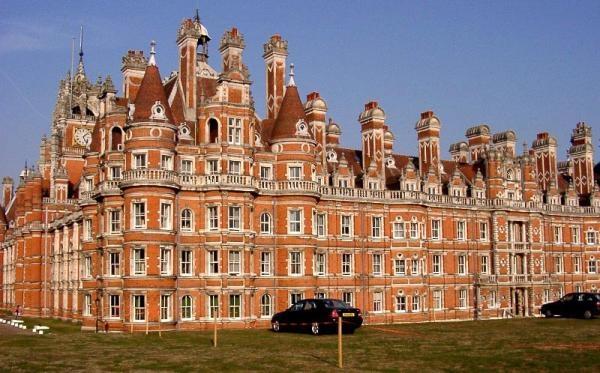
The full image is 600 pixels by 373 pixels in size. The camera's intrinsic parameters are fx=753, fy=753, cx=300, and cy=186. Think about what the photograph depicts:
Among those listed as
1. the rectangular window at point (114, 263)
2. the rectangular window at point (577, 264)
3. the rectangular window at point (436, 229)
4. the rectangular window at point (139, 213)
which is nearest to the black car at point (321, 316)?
the rectangular window at point (139, 213)

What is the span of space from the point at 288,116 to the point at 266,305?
1497cm

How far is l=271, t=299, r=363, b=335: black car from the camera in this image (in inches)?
1674

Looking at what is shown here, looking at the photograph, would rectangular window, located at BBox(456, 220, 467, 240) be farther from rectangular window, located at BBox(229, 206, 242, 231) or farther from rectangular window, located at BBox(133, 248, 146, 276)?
rectangular window, located at BBox(133, 248, 146, 276)

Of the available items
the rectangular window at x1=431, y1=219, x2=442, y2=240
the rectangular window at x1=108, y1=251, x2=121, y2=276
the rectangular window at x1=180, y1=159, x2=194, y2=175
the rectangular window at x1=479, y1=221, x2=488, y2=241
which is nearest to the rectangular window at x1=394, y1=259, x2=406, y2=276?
the rectangular window at x1=431, y1=219, x2=442, y2=240

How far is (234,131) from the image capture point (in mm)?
56719

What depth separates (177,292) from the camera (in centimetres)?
5378

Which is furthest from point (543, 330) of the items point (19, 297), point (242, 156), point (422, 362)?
point (19, 297)

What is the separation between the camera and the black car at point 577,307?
57.6 m

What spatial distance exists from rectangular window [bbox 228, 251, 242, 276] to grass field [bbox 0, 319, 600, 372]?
1004 centimetres

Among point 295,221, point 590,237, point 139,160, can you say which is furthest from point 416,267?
point 139,160

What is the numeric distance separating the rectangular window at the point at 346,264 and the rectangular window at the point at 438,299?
1000 cm

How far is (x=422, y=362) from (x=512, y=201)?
50.2 metres

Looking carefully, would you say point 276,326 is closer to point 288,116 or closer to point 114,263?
point 114,263

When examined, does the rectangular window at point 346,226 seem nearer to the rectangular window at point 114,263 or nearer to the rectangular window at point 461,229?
the rectangular window at point 461,229
